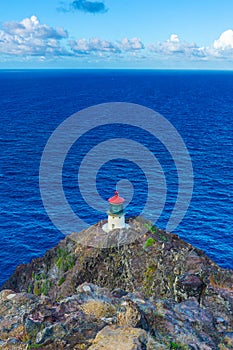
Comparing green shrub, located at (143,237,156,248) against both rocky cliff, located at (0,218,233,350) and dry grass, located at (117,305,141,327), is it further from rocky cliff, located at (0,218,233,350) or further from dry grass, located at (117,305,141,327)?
dry grass, located at (117,305,141,327)

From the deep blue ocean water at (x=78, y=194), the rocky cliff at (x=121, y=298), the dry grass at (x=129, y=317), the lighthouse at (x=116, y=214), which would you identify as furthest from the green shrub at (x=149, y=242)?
the dry grass at (x=129, y=317)

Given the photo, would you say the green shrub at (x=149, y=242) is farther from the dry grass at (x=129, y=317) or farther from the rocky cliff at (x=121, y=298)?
the dry grass at (x=129, y=317)

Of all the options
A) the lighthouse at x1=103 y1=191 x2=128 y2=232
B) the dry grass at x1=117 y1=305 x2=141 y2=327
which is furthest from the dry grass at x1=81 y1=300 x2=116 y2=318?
the lighthouse at x1=103 y1=191 x2=128 y2=232

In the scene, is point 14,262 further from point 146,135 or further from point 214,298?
point 146,135

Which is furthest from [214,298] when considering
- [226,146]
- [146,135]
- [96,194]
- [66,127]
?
[66,127]

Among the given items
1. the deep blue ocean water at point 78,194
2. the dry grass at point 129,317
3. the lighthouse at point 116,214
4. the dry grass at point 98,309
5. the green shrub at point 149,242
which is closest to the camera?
the dry grass at point 129,317

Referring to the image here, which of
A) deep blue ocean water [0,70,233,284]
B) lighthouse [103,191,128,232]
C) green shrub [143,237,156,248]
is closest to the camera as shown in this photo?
green shrub [143,237,156,248]
